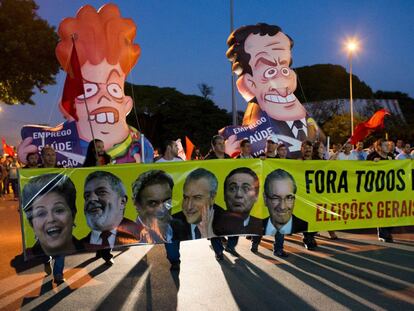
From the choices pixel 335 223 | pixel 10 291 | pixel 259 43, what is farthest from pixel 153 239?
pixel 259 43

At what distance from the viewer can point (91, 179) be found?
237 inches

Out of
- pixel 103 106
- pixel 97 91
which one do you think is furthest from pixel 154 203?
pixel 97 91

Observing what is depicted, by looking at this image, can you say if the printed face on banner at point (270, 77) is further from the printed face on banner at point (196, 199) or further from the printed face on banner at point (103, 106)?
the printed face on banner at point (196, 199)

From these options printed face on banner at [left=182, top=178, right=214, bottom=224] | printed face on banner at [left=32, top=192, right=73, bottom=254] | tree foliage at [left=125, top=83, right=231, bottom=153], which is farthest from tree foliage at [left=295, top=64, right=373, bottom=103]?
printed face on banner at [left=32, top=192, right=73, bottom=254]

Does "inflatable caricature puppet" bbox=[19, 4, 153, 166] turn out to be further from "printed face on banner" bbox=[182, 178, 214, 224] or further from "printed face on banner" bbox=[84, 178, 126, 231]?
"printed face on banner" bbox=[182, 178, 214, 224]

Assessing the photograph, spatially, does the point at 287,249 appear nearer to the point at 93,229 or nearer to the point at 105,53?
the point at 93,229

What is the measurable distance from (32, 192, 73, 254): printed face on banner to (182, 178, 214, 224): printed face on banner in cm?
156

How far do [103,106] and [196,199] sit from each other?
694 cm

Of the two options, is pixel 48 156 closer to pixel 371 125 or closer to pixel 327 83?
pixel 371 125

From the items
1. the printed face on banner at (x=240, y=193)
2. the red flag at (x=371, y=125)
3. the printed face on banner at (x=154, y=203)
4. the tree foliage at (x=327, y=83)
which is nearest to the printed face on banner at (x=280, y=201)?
the printed face on banner at (x=240, y=193)

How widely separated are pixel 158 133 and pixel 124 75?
1667 inches

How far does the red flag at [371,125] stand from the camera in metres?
9.04

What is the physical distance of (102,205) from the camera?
6.06 meters

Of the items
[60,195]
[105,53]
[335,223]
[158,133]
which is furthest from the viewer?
[158,133]
